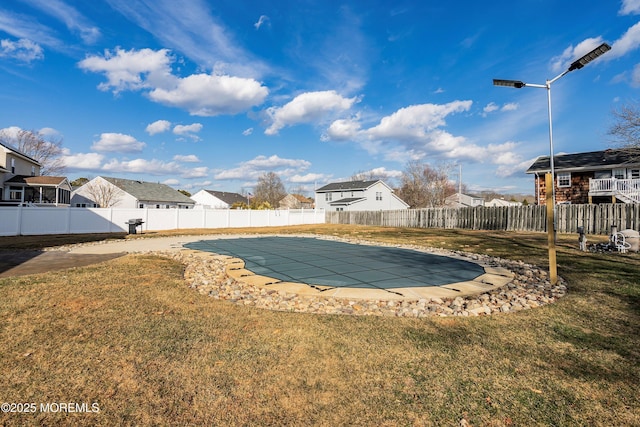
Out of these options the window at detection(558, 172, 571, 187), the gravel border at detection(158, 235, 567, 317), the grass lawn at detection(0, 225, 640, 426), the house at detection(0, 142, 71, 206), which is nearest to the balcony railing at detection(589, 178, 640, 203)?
the window at detection(558, 172, 571, 187)

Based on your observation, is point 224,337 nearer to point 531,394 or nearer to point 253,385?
point 253,385

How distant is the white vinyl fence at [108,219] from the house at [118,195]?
58.0 feet

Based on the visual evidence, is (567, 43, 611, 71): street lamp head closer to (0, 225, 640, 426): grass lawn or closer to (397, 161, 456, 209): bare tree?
(0, 225, 640, 426): grass lawn

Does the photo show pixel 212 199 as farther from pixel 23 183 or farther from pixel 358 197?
pixel 23 183

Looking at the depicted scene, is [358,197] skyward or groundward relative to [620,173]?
groundward

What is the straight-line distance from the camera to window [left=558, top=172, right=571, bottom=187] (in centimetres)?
2258

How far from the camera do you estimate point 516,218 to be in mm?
18703

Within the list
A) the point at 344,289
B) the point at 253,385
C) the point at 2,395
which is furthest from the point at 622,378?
the point at 2,395

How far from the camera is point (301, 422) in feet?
5.86

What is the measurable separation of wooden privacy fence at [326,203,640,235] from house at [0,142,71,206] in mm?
27691

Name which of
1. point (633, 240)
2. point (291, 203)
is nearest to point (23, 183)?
point (633, 240)

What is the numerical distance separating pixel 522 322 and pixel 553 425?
A: 6.15 feet

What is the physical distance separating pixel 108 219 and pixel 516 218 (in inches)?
1027

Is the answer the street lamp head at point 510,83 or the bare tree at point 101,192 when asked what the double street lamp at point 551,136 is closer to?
the street lamp head at point 510,83
